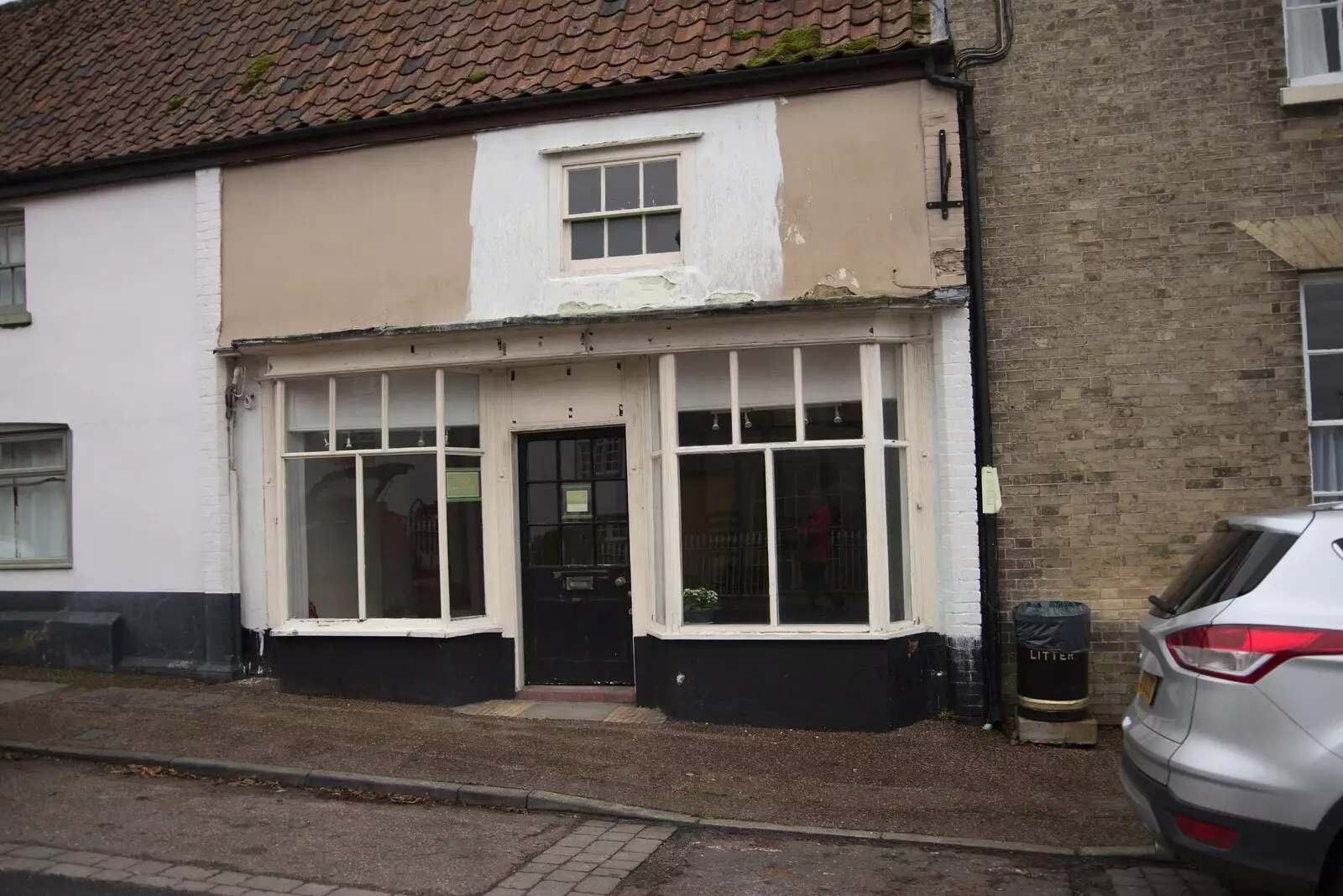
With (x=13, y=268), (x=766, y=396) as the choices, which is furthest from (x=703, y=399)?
(x=13, y=268)

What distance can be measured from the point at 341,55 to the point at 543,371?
403 cm

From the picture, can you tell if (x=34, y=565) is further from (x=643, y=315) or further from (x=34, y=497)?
(x=643, y=315)

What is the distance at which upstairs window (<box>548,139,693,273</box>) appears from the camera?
928cm

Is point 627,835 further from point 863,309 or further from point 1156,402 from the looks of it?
point 1156,402

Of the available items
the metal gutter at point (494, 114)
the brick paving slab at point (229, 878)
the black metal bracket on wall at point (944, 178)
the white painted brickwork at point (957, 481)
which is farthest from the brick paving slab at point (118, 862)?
the black metal bracket on wall at point (944, 178)

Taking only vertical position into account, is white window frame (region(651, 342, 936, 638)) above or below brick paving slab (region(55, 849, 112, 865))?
above

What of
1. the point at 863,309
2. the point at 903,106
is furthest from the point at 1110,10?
the point at 863,309

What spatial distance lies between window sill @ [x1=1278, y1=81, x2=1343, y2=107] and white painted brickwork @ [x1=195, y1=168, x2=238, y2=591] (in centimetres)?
909

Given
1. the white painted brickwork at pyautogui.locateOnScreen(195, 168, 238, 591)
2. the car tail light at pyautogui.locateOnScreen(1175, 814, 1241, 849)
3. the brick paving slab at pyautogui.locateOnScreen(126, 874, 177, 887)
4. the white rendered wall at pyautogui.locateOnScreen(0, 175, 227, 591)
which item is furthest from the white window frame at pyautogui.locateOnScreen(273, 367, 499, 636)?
the car tail light at pyautogui.locateOnScreen(1175, 814, 1241, 849)

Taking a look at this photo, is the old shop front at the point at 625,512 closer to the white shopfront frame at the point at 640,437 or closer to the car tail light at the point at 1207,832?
the white shopfront frame at the point at 640,437

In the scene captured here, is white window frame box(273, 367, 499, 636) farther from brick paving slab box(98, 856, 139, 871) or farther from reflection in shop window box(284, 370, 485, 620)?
brick paving slab box(98, 856, 139, 871)

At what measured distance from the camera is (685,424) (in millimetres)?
9039

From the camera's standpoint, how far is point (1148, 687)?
4.91 meters

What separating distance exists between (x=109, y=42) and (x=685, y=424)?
8.68m
